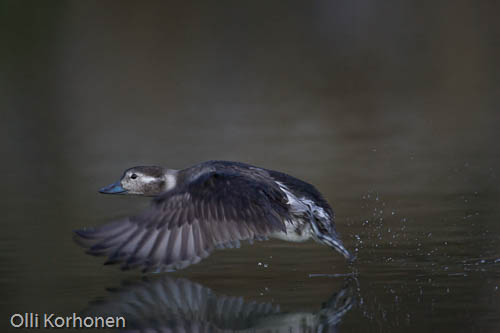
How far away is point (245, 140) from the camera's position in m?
11.3

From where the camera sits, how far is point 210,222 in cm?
565

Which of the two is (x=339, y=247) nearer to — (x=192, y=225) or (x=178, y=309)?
(x=192, y=225)

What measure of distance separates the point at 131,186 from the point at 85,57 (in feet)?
37.5

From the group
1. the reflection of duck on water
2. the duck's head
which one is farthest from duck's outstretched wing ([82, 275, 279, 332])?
the duck's head

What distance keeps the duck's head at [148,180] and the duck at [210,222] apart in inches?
22.5

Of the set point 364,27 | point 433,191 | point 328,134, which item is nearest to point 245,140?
point 328,134

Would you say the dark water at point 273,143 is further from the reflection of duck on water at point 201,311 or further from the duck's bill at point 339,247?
the duck's bill at point 339,247

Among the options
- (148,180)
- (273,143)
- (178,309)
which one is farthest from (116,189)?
(273,143)

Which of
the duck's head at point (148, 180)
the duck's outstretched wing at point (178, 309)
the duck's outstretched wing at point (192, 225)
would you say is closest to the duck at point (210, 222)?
the duck's outstretched wing at point (192, 225)

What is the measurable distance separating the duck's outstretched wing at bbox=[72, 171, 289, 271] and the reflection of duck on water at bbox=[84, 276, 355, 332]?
25 cm

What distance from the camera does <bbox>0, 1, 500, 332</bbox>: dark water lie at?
17.8 ft

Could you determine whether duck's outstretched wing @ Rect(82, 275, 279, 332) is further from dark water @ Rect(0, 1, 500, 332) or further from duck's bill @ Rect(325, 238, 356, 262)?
duck's bill @ Rect(325, 238, 356, 262)

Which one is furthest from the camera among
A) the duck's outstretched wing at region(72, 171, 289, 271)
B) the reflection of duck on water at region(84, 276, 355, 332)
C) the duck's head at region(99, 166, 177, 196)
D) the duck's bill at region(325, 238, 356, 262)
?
the duck's head at region(99, 166, 177, 196)

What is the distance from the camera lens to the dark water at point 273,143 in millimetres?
5414
